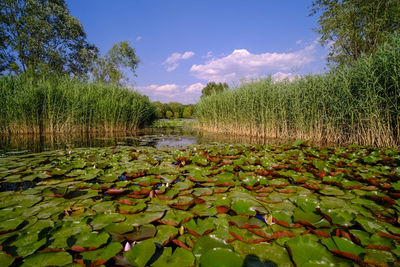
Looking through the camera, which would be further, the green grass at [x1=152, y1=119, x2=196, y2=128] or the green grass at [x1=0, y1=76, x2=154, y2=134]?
the green grass at [x1=152, y1=119, x2=196, y2=128]

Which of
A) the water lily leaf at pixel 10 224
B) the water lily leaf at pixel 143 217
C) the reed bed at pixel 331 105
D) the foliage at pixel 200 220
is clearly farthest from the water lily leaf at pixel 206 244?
the reed bed at pixel 331 105

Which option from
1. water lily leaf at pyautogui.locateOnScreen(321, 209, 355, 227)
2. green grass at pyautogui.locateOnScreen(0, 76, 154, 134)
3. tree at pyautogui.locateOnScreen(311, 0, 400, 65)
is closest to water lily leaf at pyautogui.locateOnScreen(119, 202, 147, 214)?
water lily leaf at pyautogui.locateOnScreen(321, 209, 355, 227)

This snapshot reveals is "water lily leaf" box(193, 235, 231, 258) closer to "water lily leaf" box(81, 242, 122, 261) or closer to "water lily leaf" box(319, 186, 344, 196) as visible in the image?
"water lily leaf" box(81, 242, 122, 261)

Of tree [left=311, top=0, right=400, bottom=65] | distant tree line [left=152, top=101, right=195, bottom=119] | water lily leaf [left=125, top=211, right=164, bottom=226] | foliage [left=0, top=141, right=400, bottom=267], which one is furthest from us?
distant tree line [left=152, top=101, right=195, bottom=119]

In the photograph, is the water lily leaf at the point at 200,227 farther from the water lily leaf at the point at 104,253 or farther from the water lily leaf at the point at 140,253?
the water lily leaf at the point at 104,253

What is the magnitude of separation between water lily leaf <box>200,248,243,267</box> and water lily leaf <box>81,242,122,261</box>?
442mm

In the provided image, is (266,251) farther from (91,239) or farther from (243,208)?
(91,239)

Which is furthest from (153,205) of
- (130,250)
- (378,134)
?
(378,134)

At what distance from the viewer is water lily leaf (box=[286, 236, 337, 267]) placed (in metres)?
0.83

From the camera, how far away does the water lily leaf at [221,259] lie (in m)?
0.79

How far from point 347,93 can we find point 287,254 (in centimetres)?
532

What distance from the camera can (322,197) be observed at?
1675 mm

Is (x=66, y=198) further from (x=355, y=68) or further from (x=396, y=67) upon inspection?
(x=355, y=68)

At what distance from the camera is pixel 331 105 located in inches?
204
